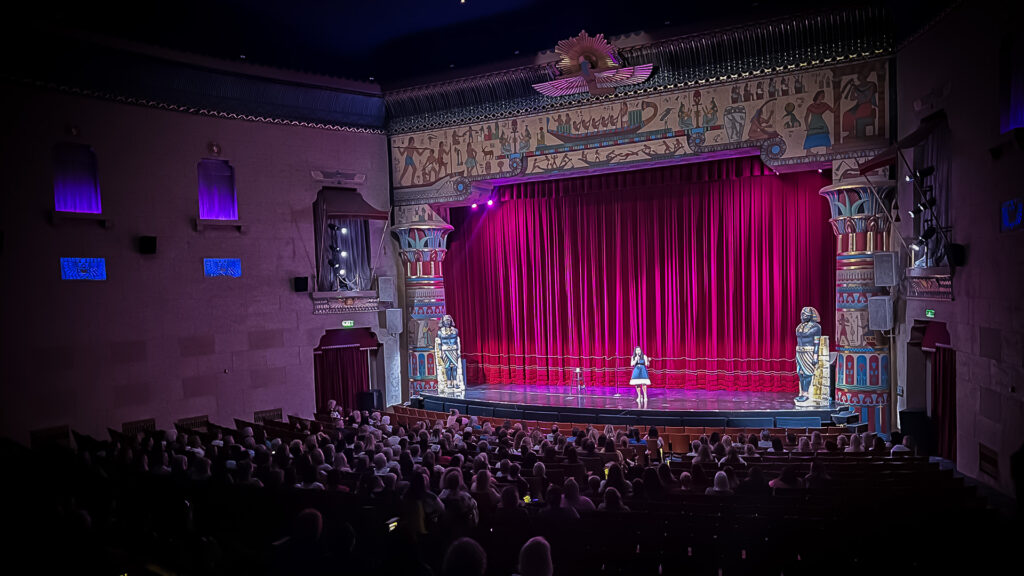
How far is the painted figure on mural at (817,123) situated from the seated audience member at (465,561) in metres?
13.2

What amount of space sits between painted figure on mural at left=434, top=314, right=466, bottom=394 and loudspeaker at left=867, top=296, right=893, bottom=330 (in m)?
9.95

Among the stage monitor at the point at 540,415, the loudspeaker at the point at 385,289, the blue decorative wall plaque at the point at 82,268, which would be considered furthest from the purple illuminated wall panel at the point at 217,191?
the stage monitor at the point at 540,415

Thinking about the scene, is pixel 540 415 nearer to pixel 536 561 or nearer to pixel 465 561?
pixel 536 561

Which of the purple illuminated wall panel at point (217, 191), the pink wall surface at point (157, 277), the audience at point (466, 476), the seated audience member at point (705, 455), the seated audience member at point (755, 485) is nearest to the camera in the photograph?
the audience at point (466, 476)

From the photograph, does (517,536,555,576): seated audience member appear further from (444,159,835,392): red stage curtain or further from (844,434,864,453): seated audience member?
(444,159,835,392): red stage curtain

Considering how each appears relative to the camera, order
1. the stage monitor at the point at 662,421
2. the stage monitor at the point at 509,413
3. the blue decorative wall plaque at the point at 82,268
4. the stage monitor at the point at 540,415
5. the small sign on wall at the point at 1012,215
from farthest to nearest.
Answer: the stage monitor at the point at 509,413 → the stage monitor at the point at 540,415 → the stage monitor at the point at 662,421 → the blue decorative wall plaque at the point at 82,268 → the small sign on wall at the point at 1012,215

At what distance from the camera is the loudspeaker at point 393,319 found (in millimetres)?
18047

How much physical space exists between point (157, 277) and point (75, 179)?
2.55 meters

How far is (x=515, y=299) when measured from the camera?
20266mm

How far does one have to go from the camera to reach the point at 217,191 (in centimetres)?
1595

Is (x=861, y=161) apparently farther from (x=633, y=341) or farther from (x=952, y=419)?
(x=633, y=341)

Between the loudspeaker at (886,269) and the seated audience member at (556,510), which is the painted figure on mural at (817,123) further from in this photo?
the seated audience member at (556,510)

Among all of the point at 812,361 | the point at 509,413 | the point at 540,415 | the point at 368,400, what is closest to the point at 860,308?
the point at 812,361

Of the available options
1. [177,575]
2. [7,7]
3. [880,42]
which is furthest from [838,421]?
[7,7]
